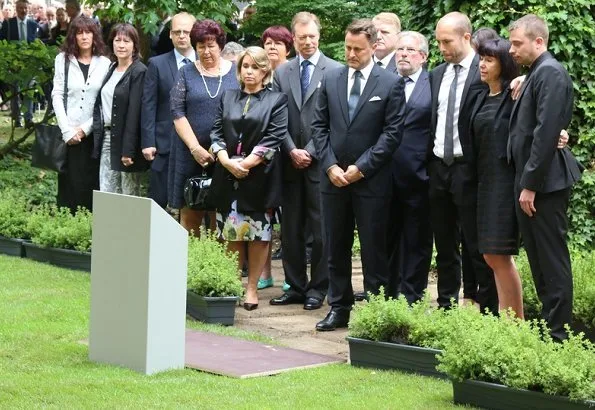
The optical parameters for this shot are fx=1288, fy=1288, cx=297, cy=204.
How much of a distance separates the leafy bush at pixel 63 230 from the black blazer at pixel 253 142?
225cm

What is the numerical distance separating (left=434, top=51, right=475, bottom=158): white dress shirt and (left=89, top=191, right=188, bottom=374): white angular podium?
7.42ft

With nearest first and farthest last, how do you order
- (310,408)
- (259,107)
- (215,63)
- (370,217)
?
(310,408)
(370,217)
(259,107)
(215,63)

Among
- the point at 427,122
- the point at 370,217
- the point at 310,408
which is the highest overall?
Result: the point at 427,122

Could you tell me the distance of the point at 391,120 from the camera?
9719 millimetres

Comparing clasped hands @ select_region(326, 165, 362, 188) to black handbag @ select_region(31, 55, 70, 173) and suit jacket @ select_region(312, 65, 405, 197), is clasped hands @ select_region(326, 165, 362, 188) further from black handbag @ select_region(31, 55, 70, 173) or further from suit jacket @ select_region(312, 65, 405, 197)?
black handbag @ select_region(31, 55, 70, 173)

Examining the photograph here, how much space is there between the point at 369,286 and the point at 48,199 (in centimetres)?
768

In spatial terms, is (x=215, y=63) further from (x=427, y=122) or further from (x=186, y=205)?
(x=427, y=122)

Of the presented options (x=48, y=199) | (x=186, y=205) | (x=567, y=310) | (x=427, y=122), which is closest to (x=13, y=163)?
(x=48, y=199)

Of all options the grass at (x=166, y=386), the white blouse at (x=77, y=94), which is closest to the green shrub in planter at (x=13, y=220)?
the white blouse at (x=77, y=94)

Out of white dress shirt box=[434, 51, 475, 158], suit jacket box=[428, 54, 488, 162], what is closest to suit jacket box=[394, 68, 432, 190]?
white dress shirt box=[434, 51, 475, 158]

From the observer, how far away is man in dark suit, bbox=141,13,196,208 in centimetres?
1233

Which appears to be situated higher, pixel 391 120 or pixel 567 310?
pixel 391 120

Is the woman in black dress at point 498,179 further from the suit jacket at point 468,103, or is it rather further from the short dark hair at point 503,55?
the suit jacket at point 468,103

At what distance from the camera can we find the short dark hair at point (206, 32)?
11.2 m
